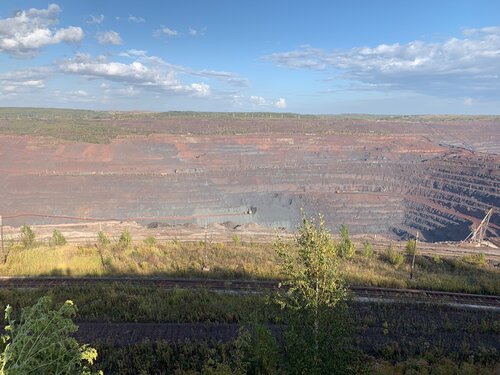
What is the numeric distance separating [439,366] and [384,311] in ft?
17.3

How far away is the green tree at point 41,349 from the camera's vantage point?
5.52 meters

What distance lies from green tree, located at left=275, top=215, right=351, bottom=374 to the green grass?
13.4 metres

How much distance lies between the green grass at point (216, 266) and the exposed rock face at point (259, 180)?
69.2 ft

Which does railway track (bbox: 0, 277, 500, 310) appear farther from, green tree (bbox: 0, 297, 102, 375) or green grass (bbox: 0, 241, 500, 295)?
green tree (bbox: 0, 297, 102, 375)

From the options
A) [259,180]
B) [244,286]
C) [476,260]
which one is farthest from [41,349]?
[259,180]

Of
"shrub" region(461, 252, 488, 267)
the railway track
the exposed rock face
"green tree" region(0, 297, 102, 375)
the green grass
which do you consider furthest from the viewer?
the exposed rock face

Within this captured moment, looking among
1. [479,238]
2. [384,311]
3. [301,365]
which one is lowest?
[479,238]

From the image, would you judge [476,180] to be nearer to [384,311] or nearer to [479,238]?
[479,238]

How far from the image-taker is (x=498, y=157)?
63562 millimetres

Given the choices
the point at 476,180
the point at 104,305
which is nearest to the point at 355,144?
the point at 476,180

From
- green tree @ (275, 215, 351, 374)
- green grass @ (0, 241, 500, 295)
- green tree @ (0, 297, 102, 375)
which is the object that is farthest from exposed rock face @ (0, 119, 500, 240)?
green tree @ (0, 297, 102, 375)

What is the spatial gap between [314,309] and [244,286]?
12.3 meters

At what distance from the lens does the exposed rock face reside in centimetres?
4844

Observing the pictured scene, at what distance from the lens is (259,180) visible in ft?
192
